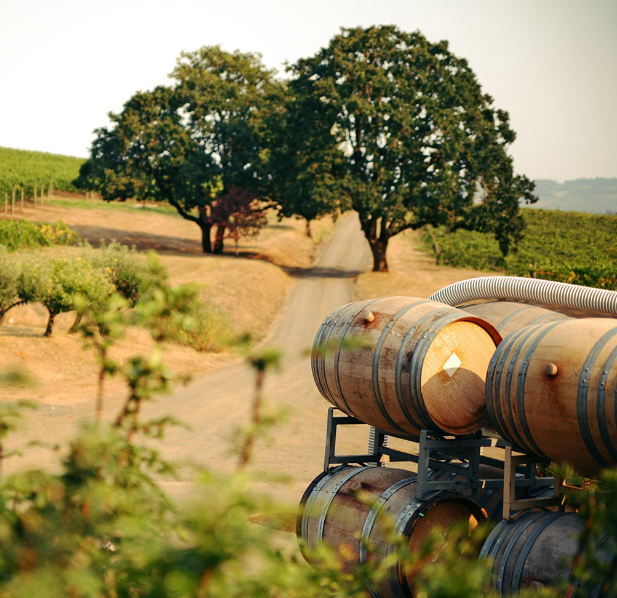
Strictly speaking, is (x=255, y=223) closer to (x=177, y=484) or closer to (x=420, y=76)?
(x=420, y=76)

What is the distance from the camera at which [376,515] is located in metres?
5.57

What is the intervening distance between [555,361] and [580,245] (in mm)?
55779

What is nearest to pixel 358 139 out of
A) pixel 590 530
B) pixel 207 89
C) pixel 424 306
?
pixel 207 89

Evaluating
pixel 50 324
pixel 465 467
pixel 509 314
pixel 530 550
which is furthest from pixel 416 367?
pixel 50 324

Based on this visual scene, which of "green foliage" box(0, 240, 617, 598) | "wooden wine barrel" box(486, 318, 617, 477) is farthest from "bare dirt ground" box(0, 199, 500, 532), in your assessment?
"wooden wine barrel" box(486, 318, 617, 477)

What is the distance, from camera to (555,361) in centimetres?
480

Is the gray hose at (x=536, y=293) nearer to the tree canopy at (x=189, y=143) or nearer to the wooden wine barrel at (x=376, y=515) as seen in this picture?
the wooden wine barrel at (x=376, y=515)

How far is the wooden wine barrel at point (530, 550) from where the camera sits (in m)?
4.59

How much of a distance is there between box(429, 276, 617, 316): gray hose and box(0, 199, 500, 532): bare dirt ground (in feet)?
7.45

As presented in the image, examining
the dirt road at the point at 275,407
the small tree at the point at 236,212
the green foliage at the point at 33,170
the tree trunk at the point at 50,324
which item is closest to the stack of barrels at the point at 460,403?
the dirt road at the point at 275,407

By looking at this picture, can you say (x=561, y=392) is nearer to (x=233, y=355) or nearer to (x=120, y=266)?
(x=233, y=355)

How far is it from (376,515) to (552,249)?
5261 cm

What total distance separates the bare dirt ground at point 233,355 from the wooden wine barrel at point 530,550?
184cm

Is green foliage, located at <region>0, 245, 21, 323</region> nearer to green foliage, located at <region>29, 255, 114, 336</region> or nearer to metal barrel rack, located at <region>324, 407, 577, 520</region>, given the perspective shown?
green foliage, located at <region>29, 255, 114, 336</region>
